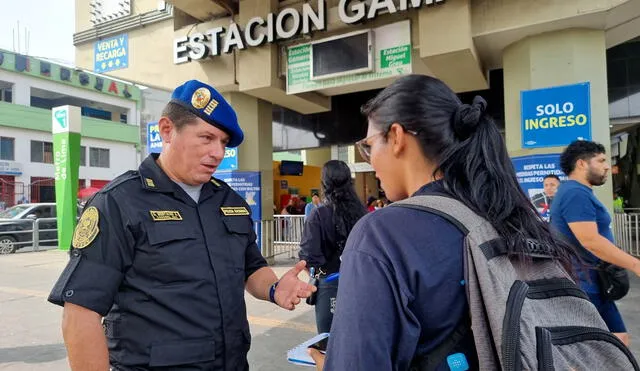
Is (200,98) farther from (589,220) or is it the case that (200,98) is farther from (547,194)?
(547,194)

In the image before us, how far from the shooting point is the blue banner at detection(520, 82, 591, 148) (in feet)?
17.3

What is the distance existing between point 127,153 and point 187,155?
116ft

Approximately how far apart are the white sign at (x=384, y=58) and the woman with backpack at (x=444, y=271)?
213 inches

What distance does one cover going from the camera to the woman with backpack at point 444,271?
2.75ft

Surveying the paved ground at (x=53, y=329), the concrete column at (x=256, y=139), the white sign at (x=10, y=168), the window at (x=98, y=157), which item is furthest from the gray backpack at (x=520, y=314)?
the window at (x=98, y=157)

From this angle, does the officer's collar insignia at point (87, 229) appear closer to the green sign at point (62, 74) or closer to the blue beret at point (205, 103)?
the blue beret at point (205, 103)

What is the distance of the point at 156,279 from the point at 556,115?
539 centimetres

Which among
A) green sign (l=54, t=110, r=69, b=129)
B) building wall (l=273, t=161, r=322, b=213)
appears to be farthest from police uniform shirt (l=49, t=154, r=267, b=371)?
building wall (l=273, t=161, r=322, b=213)

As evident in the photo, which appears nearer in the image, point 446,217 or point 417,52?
point 446,217

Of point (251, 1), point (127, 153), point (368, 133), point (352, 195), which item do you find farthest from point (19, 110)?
point (368, 133)

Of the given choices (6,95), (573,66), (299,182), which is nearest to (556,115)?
(573,66)

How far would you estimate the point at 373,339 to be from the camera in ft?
2.74

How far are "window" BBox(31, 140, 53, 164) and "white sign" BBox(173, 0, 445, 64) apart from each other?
2544cm

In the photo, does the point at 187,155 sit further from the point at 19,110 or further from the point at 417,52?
the point at 19,110
